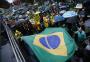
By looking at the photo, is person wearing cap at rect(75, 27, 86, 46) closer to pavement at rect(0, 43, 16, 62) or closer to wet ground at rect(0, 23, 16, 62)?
wet ground at rect(0, 23, 16, 62)

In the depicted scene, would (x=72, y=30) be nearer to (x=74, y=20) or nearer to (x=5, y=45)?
(x=74, y=20)

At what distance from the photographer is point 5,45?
33.7ft

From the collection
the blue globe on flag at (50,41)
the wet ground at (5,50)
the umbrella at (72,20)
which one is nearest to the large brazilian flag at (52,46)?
the blue globe on flag at (50,41)

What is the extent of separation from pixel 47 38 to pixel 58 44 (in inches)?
34.0

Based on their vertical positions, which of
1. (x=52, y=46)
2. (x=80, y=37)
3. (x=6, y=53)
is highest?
(x=6, y=53)

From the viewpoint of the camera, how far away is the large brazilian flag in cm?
1098

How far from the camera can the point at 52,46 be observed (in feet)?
38.2

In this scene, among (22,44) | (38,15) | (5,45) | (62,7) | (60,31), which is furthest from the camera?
(62,7)

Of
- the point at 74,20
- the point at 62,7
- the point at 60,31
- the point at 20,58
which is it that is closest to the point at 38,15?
the point at 62,7

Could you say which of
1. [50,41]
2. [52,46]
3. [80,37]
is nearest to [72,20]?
[80,37]

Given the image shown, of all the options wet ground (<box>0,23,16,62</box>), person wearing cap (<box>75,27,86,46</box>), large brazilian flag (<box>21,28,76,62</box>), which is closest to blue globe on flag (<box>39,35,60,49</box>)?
large brazilian flag (<box>21,28,76,62</box>)

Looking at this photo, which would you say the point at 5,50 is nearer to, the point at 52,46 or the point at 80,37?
the point at 52,46

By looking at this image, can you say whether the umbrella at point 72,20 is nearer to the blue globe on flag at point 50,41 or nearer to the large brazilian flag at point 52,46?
the large brazilian flag at point 52,46

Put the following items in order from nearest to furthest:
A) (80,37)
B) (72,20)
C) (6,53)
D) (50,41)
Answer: (6,53) < (50,41) < (80,37) < (72,20)
